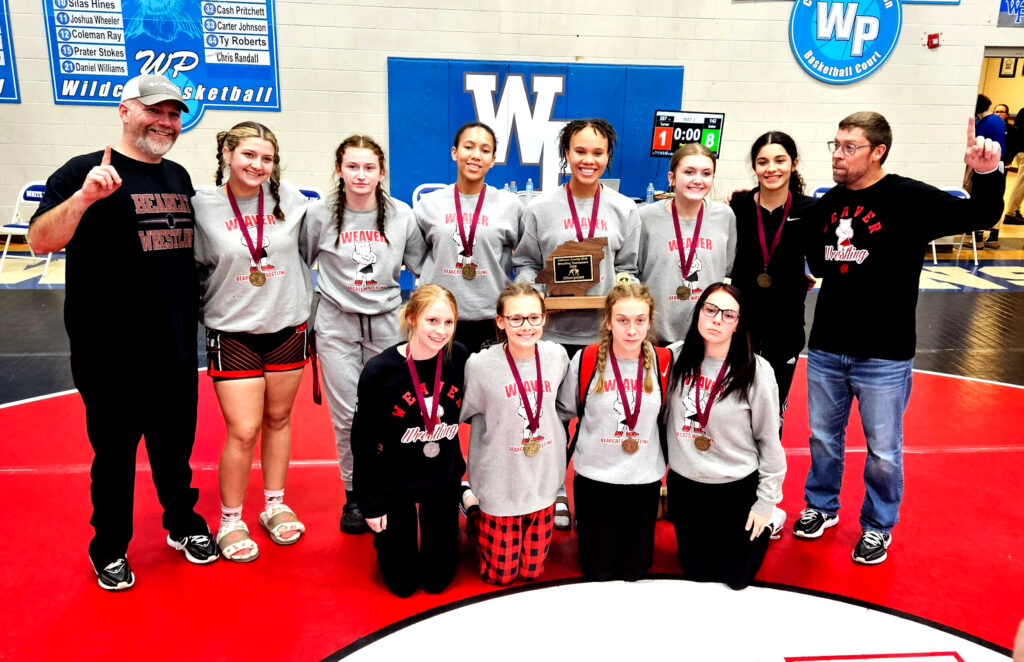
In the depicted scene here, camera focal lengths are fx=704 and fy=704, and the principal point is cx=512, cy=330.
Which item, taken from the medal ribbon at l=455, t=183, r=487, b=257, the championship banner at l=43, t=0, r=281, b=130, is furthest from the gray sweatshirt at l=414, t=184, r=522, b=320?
the championship banner at l=43, t=0, r=281, b=130

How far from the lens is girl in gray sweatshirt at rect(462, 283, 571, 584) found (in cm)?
266

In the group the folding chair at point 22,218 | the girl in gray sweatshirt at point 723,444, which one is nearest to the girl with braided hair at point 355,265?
the girl in gray sweatshirt at point 723,444

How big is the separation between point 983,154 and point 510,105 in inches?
276

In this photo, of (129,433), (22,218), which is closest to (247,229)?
(129,433)

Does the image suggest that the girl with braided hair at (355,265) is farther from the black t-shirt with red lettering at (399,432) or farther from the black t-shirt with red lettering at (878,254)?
the black t-shirt with red lettering at (878,254)

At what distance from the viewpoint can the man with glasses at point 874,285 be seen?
2.68 metres

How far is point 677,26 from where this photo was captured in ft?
29.6

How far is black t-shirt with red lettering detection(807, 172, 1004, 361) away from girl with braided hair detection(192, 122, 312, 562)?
2.19 meters

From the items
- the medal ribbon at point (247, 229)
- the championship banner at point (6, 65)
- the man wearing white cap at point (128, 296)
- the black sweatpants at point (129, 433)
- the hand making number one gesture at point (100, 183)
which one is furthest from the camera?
the championship banner at point (6, 65)

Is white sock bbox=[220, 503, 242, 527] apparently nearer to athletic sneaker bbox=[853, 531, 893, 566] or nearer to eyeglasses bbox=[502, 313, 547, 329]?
eyeglasses bbox=[502, 313, 547, 329]

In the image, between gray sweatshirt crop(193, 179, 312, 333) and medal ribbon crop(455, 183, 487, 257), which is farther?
medal ribbon crop(455, 183, 487, 257)

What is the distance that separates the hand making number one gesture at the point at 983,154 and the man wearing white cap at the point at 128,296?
2817mm

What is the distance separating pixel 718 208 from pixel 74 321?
255 cm

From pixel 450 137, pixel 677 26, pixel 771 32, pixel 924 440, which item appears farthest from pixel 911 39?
pixel 924 440
